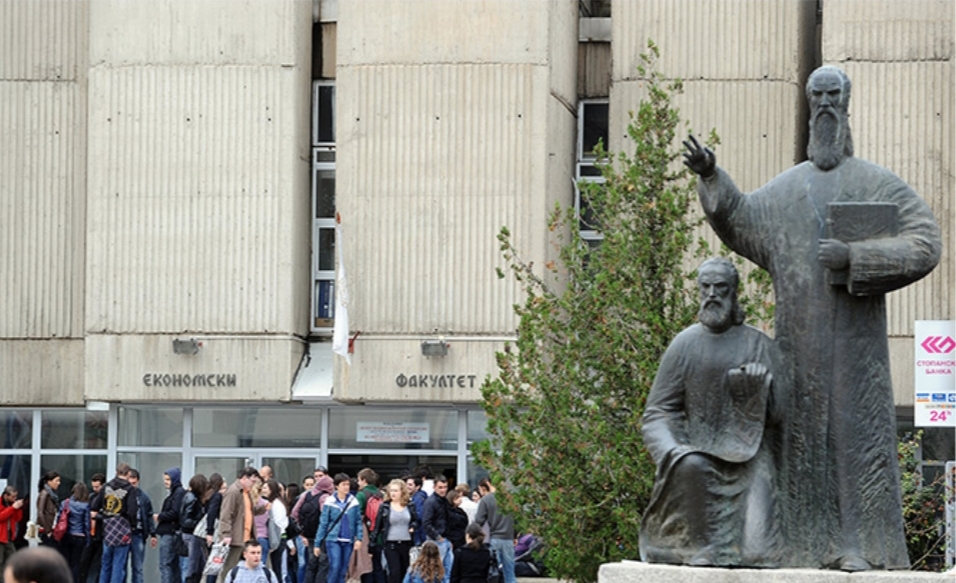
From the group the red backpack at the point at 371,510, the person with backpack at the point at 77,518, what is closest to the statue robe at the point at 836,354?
the red backpack at the point at 371,510

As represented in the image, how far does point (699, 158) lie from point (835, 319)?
3.24ft

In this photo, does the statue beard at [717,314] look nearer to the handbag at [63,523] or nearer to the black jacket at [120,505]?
the black jacket at [120,505]

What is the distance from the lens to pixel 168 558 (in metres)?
27.4

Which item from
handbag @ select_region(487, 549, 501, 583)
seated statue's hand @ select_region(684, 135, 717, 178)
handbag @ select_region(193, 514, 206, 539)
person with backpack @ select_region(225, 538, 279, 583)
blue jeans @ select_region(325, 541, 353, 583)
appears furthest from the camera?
blue jeans @ select_region(325, 541, 353, 583)

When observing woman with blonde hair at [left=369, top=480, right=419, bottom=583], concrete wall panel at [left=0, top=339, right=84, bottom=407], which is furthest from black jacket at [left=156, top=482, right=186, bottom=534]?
concrete wall panel at [left=0, top=339, right=84, bottom=407]

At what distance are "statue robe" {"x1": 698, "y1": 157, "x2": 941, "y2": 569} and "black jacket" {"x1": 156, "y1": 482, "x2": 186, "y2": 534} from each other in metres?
16.9

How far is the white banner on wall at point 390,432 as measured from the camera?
3519 centimetres

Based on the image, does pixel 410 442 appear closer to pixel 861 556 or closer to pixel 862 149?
pixel 862 149

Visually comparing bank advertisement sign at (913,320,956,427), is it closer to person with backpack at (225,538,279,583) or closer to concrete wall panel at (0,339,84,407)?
person with backpack at (225,538,279,583)

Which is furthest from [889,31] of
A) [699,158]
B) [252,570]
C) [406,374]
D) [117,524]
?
[699,158]

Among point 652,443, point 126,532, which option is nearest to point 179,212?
point 126,532

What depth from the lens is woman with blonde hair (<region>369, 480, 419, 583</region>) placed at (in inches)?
1062

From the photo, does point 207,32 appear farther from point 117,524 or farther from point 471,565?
point 471,565

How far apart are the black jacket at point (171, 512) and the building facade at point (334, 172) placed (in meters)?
6.89
